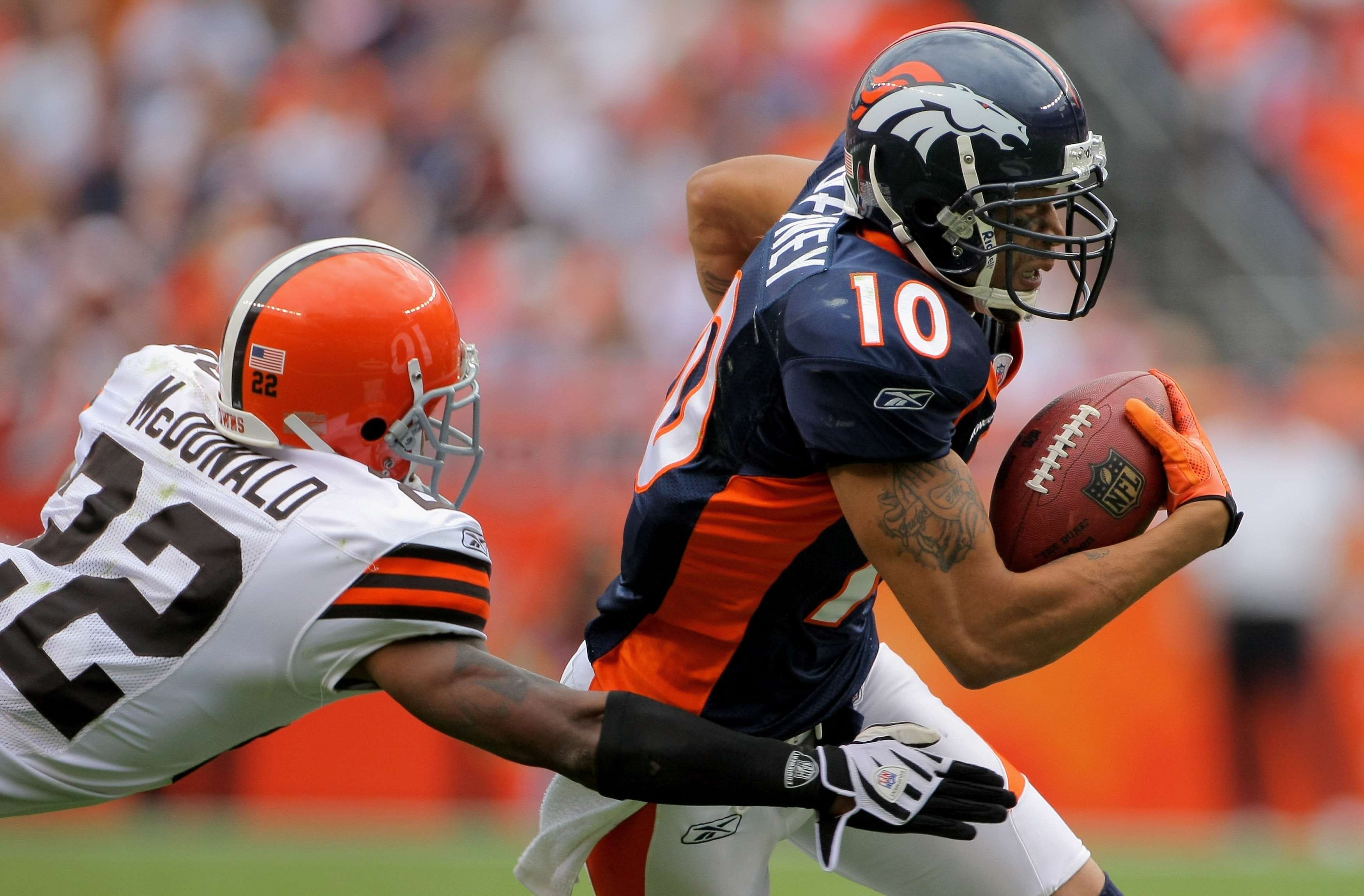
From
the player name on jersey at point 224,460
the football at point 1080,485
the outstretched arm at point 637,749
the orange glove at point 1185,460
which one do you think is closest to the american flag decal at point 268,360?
the player name on jersey at point 224,460

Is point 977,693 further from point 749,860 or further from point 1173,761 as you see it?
point 749,860

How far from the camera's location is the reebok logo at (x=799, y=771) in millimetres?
2152

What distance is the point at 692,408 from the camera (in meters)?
2.48

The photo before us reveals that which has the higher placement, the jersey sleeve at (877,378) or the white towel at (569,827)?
the jersey sleeve at (877,378)

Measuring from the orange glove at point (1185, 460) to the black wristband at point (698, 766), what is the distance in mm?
730

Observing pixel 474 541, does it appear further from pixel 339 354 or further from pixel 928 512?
pixel 928 512

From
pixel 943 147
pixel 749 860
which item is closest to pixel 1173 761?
pixel 749 860

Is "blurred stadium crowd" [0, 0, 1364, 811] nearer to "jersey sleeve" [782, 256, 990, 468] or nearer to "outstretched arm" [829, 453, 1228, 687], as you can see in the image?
"outstretched arm" [829, 453, 1228, 687]

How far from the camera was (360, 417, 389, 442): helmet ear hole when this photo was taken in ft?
8.32

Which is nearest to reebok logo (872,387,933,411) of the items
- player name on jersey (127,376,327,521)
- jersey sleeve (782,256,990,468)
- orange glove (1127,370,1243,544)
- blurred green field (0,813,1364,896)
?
jersey sleeve (782,256,990,468)

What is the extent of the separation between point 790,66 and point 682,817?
6.91 metres

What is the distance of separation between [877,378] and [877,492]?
0.17 meters

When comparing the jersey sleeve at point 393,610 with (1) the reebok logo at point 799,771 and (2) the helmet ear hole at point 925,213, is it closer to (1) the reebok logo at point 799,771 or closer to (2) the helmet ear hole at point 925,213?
(1) the reebok logo at point 799,771

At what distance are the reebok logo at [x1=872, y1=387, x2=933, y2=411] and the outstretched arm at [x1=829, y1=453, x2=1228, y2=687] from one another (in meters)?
0.09
